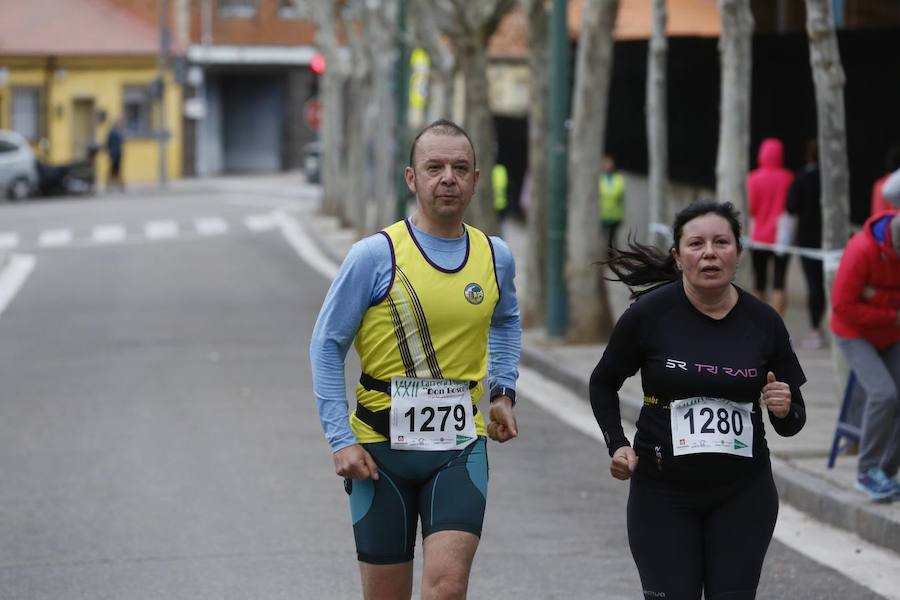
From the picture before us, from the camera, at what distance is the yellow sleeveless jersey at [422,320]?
5.52m

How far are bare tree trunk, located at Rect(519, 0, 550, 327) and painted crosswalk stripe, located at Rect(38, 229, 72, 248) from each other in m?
16.2

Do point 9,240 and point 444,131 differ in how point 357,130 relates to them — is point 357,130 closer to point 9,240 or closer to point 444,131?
point 9,240

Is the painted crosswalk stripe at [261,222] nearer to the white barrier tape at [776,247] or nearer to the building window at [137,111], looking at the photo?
the building window at [137,111]

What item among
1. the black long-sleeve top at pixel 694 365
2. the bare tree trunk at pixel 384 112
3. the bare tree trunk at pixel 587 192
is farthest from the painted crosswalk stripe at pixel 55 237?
the black long-sleeve top at pixel 694 365

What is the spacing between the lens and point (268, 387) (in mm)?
14898

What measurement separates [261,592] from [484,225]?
15.1 m

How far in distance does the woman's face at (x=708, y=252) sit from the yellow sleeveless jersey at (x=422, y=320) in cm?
58

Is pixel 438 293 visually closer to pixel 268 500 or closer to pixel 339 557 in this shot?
pixel 339 557

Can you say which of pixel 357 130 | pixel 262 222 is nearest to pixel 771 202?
pixel 357 130

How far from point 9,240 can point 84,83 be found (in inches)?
1077

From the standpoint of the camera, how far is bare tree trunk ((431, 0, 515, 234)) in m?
22.4

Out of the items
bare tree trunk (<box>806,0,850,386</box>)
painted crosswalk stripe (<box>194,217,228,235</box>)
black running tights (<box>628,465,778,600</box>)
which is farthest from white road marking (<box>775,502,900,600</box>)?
painted crosswalk stripe (<box>194,217,228,235</box>)

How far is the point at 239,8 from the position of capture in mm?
66500

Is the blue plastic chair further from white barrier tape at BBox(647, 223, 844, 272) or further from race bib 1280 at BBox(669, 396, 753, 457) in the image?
white barrier tape at BBox(647, 223, 844, 272)
